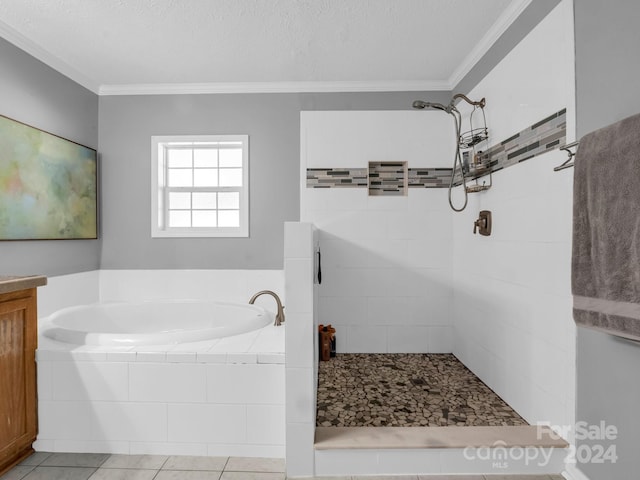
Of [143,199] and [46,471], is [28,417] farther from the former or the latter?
[143,199]

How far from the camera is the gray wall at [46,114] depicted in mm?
2109

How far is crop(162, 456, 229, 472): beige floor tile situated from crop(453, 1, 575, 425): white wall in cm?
156

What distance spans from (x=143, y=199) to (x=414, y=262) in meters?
2.36

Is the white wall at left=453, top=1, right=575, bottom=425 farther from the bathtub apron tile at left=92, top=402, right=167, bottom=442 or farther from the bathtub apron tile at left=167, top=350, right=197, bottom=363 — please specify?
the bathtub apron tile at left=92, top=402, right=167, bottom=442

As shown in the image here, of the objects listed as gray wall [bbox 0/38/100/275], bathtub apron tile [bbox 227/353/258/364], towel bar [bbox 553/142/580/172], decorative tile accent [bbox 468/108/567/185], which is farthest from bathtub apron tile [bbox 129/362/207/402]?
decorative tile accent [bbox 468/108/567/185]

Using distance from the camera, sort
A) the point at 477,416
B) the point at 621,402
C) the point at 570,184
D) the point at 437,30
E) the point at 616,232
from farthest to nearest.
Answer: the point at 437,30 < the point at 477,416 < the point at 570,184 < the point at 621,402 < the point at 616,232

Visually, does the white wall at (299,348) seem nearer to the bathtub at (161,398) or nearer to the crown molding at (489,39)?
the bathtub at (161,398)

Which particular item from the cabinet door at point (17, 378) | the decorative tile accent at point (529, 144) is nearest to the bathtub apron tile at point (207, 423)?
the cabinet door at point (17, 378)

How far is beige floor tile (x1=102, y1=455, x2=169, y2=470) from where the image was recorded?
160cm

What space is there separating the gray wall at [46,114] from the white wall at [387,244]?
189 cm

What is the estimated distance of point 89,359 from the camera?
65.6 inches

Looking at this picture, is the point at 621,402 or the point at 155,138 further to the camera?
the point at 155,138

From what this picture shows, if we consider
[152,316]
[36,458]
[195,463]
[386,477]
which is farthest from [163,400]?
[152,316]

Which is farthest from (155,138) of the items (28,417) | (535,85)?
(535,85)
